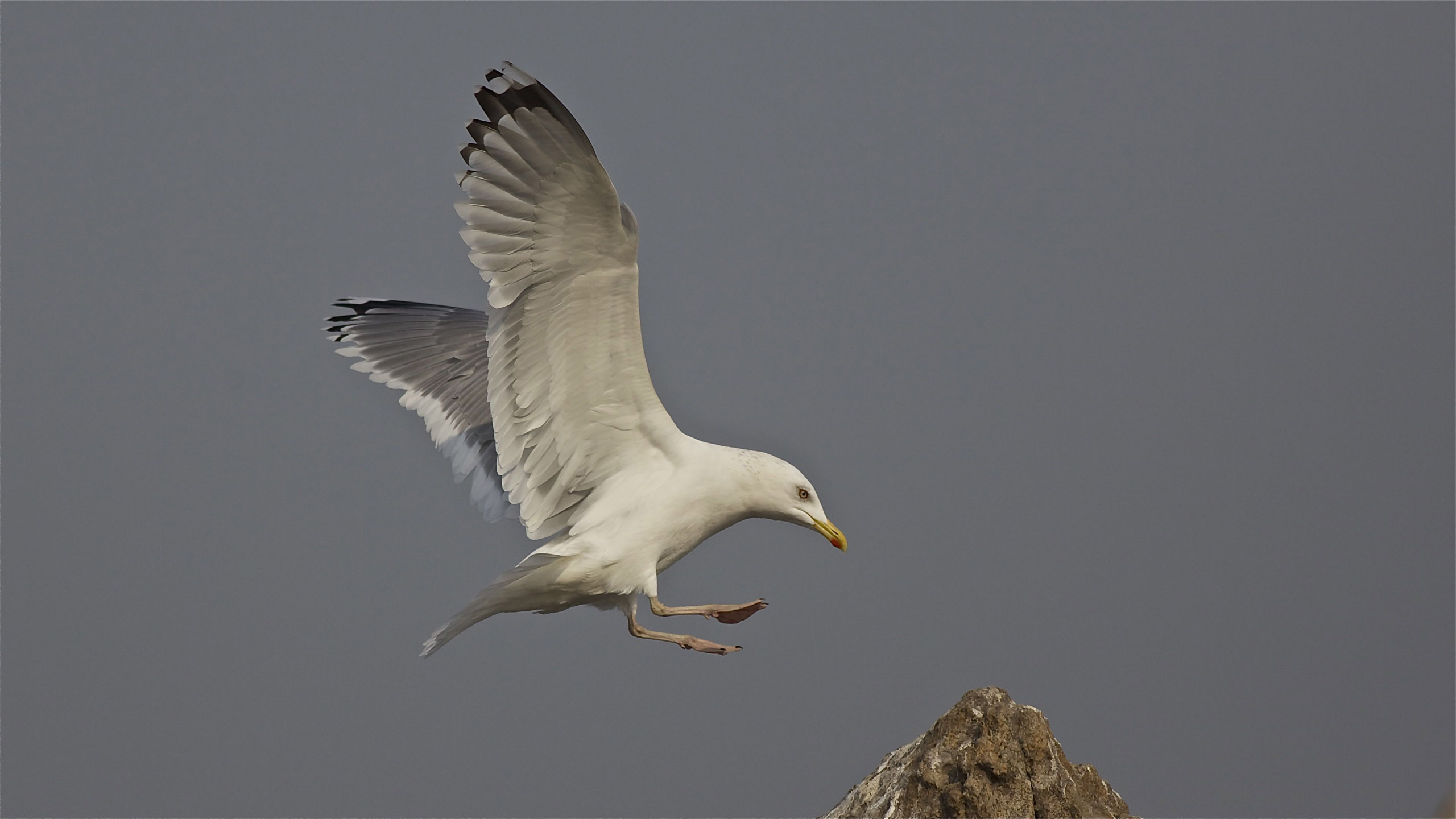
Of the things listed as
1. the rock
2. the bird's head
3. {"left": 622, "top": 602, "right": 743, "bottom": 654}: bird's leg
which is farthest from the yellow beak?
the rock

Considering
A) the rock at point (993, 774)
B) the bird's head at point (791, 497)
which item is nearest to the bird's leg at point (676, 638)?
the bird's head at point (791, 497)

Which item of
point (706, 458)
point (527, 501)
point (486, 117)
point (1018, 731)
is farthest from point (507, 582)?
point (1018, 731)

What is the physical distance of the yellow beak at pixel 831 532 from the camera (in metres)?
5.59

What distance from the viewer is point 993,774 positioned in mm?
3945

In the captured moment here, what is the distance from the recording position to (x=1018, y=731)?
157 inches

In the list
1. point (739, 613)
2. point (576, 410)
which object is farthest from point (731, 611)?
point (576, 410)

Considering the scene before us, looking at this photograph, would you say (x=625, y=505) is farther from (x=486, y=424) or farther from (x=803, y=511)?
(x=486, y=424)

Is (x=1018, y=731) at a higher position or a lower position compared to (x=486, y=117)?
lower

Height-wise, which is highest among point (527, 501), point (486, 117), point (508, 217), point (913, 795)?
point (486, 117)

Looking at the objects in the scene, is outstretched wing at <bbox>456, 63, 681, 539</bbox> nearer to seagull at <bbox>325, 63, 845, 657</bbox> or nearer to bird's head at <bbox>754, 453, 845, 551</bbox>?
seagull at <bbox>325, 63, 845, 657</bbox>

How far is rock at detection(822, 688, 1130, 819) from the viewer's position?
393 cm

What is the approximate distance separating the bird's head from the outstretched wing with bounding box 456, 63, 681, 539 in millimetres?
457

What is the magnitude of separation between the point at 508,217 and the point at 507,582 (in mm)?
1588

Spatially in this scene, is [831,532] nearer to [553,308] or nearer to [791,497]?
[791,497]
